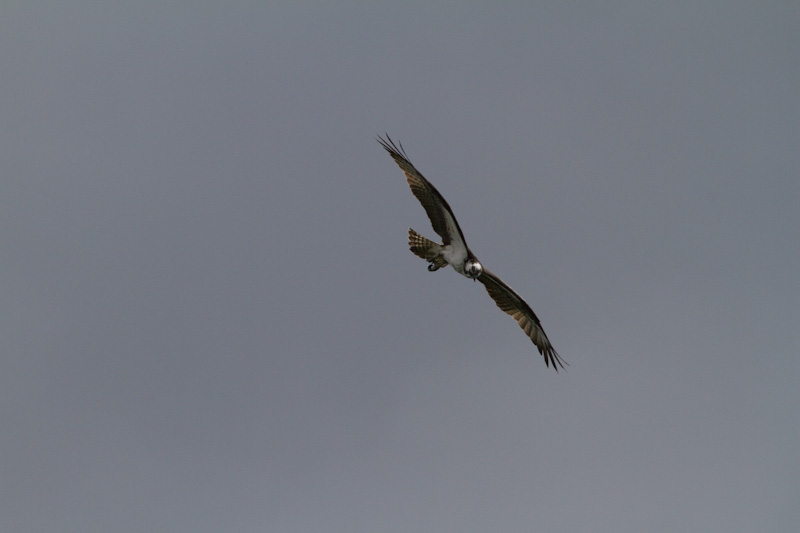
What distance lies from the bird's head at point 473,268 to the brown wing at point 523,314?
1479 mm

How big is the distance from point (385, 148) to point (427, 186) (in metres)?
1.58

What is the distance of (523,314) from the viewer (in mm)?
23469

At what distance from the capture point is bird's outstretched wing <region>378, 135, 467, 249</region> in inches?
778

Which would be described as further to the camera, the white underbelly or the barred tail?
the barred tail

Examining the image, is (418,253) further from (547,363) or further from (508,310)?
(547,363)

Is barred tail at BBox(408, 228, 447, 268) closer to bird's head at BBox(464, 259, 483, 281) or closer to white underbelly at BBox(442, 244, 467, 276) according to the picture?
white underbelly at BBox(442, 244, 467, 276)

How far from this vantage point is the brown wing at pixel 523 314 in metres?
22.9

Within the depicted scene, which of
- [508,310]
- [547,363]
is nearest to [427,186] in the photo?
[508,310]

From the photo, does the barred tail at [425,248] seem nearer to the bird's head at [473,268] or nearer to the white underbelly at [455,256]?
the white underbelly at [455,256]

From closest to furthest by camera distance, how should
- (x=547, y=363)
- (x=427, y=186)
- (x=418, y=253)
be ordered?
(x=427, y=186)
(x=418, y=253)
(x=547, y=363)

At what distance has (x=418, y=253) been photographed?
850 inches

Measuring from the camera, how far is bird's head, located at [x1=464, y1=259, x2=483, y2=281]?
21.0 m

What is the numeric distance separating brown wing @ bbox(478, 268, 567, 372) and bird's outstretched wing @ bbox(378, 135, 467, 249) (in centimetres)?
272

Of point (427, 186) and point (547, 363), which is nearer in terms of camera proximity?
point (427, 186)
